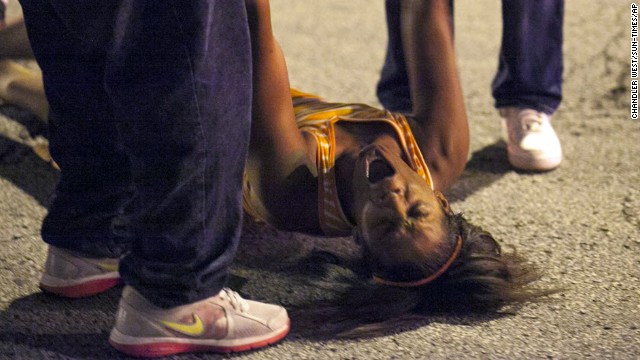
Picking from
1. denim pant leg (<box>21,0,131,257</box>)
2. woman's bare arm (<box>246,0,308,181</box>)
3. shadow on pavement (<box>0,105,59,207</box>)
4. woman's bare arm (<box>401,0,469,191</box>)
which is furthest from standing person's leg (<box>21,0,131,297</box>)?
woman's bare arm (<box>401,0,469,191</box>)

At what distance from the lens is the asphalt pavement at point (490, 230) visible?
2.06 m

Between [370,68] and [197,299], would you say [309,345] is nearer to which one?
[197,299]

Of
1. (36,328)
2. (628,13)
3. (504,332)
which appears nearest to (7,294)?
(36,328)

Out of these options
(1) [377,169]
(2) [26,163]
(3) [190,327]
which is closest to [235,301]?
(3) [190,327]

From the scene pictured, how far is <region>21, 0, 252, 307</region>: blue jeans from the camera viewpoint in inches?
66.5

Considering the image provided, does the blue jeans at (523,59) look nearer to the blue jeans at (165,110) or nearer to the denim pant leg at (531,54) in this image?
the denim pant leg at (531,54)

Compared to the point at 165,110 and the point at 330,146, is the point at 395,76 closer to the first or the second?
the point at 330,146

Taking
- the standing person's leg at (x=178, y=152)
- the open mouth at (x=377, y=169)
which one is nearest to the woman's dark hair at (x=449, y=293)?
the open mouth at (x=377, y=169)

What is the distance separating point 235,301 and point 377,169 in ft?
1.63

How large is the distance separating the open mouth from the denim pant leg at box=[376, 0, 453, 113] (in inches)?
32.2

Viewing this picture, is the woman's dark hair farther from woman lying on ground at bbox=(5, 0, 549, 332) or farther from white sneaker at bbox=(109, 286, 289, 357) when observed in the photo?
white sneaker at bbox=(109, 286, 289, 357)

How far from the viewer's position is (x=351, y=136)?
249 centimetres

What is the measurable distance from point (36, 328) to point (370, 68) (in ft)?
7.46

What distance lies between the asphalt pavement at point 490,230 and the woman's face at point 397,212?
0.18 m
